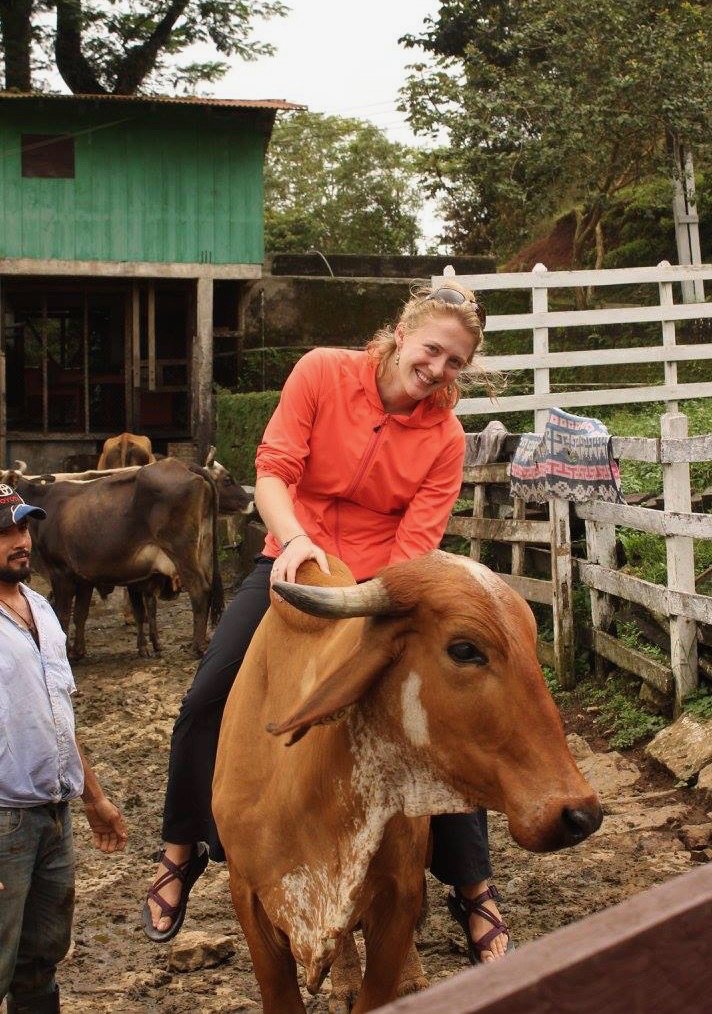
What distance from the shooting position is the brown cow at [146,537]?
12.4 metres

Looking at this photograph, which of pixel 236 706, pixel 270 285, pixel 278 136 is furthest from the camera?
pixel 278 136

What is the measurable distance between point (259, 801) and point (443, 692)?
89 cm

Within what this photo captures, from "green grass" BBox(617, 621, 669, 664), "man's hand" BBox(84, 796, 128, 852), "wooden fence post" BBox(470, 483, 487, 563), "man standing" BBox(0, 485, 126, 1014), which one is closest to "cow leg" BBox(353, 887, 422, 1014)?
"man standing" BBox(0, 485, 126, 1014)

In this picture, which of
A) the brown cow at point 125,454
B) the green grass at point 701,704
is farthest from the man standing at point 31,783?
the brown cow at point 125,454

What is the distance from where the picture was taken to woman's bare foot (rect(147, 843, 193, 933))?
4.06 metres

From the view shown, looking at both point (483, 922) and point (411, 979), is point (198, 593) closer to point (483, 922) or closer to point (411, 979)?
point (411, 979)

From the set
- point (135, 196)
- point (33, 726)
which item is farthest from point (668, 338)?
point (33, 726)

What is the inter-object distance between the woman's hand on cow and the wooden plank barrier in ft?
6.75

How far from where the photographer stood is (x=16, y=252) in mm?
20406

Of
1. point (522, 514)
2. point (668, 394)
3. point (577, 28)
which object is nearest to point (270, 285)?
point (577, 28)

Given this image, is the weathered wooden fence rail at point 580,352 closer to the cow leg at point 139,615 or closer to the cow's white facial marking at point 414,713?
the cow leg at point 139,615

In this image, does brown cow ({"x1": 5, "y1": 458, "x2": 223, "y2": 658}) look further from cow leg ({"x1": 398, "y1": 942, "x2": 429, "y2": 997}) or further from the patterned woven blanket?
cow leg ({"x1": 398, "y1": 942, "x2": 429, "y2": 997})

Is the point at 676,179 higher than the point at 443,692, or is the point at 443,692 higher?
the point at 676,179

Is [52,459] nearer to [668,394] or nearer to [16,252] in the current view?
[16,252]
